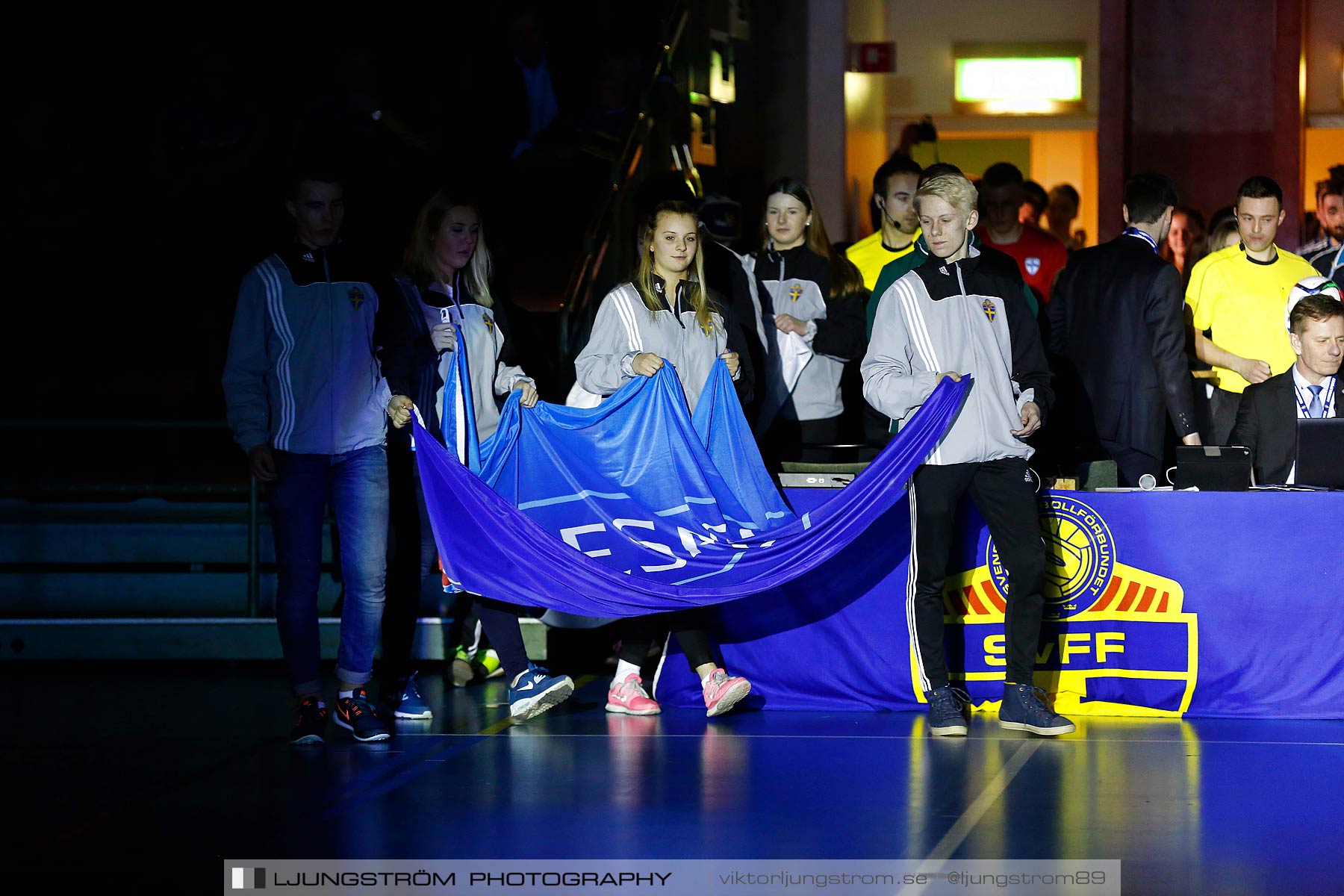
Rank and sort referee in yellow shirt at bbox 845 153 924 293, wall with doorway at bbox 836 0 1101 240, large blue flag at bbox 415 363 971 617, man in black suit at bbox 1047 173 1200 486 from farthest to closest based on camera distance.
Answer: wall with doorway at bbox 836 0 1101 240 → referee in yellow shirt at bbox 845 153 924 293 → man in black suit at bbox 1047 173 1200 486 → large blue flag at bbox 415 363 971 617

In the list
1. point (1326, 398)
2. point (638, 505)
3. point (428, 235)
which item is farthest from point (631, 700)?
point (1326, 398)

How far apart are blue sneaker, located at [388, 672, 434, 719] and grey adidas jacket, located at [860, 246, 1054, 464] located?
2155 millimetres

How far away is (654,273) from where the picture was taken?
680 cm

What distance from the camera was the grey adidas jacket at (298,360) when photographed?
6.20m


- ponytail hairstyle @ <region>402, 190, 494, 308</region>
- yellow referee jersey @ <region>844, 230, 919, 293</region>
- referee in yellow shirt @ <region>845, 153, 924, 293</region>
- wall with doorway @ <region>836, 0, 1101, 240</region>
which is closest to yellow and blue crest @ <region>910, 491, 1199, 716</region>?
referee in yellow shirt @ <region>845, 153, 924, 293</region>

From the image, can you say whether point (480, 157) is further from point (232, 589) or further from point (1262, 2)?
point (1262, 2)

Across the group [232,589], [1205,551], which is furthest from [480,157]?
[1205,551]

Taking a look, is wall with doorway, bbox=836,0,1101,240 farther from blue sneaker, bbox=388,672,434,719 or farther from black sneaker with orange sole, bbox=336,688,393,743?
black sneaker with orange sole, bbox=336,688,393,743

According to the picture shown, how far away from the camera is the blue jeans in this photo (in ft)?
20.6

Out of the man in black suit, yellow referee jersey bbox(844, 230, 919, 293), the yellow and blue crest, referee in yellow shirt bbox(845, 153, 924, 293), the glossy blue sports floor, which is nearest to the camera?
the glossy blue sports floor

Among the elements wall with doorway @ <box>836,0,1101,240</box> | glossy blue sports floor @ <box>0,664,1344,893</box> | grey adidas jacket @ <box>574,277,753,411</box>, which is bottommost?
glossy blue sports floor @ <box>0,664,1344,893</box>

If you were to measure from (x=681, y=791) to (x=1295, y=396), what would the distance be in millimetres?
3324

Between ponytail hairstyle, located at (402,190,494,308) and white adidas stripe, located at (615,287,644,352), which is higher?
ponytail hairstyle, located at (402,190,494,308)

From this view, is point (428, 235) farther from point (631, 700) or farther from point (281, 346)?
point (631, 700)
